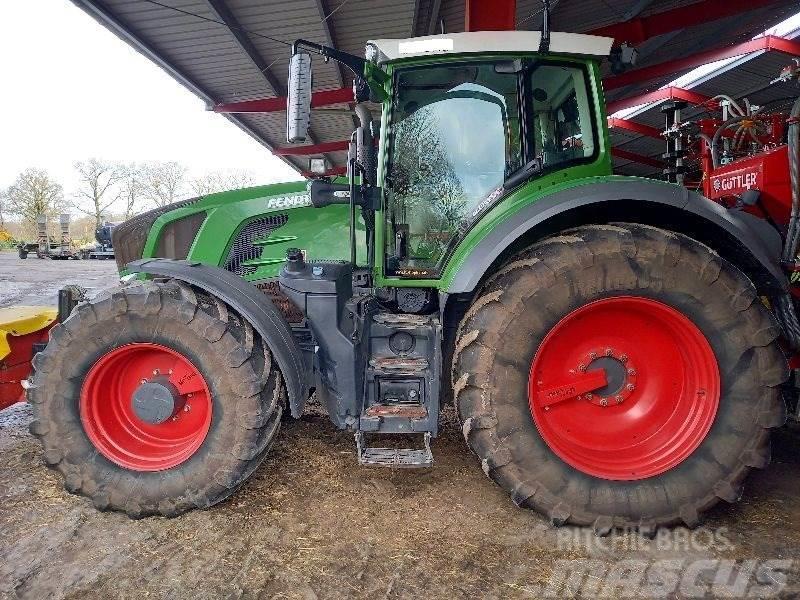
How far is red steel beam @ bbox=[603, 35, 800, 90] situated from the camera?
10.3 meters

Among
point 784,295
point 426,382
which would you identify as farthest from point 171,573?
point 784,295

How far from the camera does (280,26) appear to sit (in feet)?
26.9

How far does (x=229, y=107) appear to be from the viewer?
11.7 m

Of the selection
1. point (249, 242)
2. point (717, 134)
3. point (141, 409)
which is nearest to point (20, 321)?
point (141, 409)

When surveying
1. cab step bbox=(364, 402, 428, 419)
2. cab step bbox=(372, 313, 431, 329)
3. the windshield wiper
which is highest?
the windshield wiper

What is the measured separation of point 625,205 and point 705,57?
10836 mm

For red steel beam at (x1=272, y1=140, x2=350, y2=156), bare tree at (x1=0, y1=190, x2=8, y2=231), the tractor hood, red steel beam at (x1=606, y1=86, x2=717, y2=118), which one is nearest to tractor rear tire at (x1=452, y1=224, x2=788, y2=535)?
the tractor hood

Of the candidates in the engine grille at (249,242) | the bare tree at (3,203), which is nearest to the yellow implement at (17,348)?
the engine grille at (249,242)

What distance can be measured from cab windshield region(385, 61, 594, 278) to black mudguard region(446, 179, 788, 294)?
40 cm

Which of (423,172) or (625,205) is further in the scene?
(423,172)

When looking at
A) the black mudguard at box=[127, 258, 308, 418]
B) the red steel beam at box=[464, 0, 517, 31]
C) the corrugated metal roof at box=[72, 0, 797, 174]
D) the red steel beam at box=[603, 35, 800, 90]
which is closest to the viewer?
the black mudguard at box=[127, 258, 308, 418]

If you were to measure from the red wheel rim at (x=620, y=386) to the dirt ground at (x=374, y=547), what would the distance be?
14.8 inches

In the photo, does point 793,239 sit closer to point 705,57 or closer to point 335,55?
point 335,55

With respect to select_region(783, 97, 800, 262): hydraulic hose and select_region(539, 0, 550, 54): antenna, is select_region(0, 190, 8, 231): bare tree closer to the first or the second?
select_region(539, 0, 550, 54): antenna
